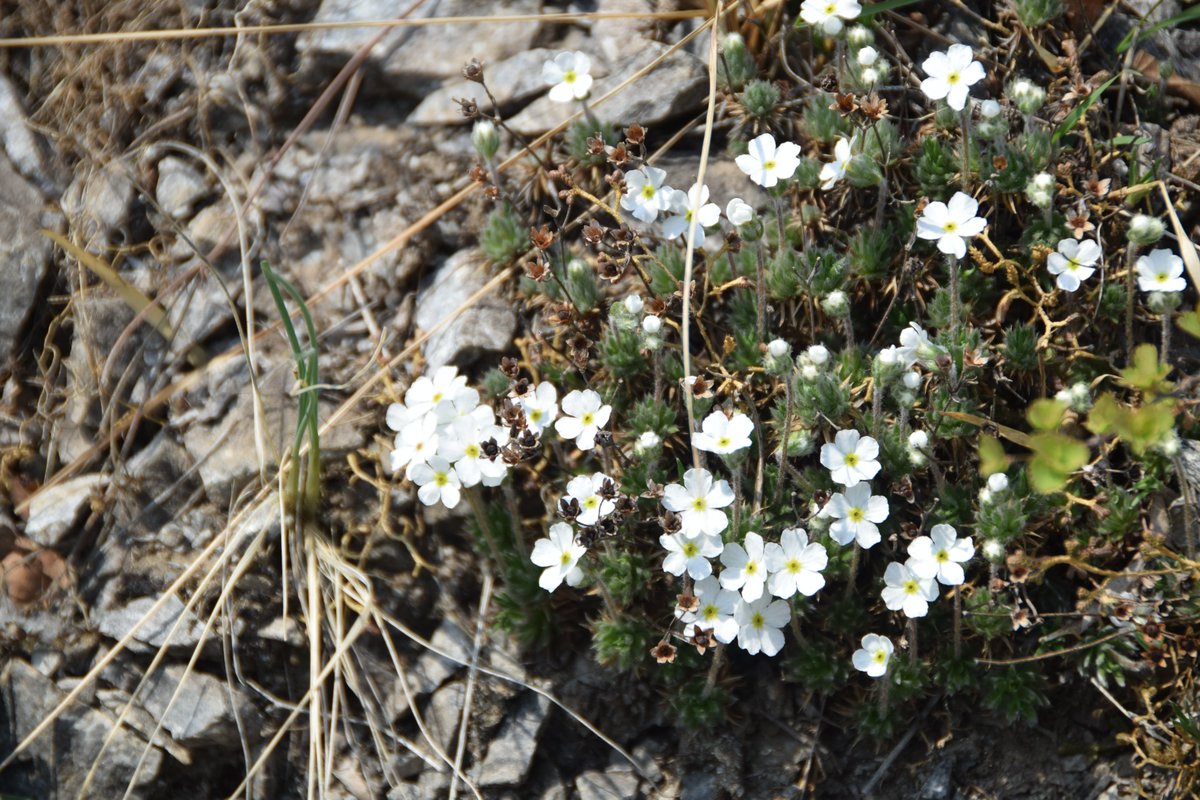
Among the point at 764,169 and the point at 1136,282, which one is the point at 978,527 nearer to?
the point at 1136,282

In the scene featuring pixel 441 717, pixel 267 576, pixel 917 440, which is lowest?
pixel 441 717

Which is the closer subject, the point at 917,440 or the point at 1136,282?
the point at 917,440

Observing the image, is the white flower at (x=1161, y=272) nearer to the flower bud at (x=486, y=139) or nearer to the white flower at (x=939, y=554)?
the white flower at (x=939, y=554)

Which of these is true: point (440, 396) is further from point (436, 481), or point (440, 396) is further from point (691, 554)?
point (691, 554)

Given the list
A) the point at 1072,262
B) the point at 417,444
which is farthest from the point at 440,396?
the point at 1072,262

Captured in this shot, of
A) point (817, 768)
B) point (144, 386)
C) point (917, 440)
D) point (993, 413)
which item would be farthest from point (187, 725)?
point (993, 413)

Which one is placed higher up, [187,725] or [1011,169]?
[1011,169]

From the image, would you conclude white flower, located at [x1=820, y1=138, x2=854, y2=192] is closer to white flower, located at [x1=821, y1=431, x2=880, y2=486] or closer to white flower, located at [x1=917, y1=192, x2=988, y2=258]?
white flower, located at [x1=917, y1=192, x2=988, y2=258]
